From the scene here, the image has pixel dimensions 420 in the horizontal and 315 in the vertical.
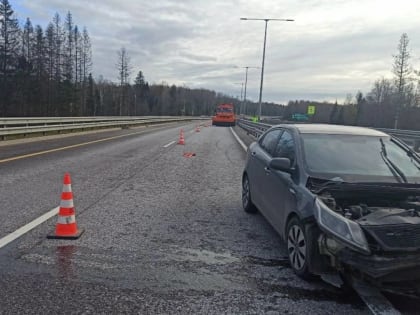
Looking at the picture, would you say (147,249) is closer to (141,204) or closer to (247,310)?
(247,310)

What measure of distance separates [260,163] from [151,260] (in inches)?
99.6

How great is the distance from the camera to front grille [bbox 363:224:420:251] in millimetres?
3492

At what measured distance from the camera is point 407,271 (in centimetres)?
350

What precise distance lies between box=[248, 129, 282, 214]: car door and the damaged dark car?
6 centimetres

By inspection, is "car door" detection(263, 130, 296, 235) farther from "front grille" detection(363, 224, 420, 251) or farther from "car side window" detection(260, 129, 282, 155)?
"front grille" detection(363, 224, 420, 251)

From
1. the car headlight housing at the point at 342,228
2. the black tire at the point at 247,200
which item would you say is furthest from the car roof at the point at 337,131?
the car headlight housing at the point at 342,228

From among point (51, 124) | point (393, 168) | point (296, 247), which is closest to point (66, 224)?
point (296, 247)

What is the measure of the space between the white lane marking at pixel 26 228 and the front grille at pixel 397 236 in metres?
4.07

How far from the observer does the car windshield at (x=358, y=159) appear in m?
4.68

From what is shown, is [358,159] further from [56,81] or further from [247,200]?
[56,81]

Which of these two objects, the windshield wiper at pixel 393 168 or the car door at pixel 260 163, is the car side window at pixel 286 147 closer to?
the car door at pixel 260 163

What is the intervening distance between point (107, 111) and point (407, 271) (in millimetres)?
108444

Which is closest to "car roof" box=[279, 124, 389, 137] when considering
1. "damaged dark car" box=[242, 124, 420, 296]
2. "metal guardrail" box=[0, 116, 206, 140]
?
"damaged dark car" box=[242, 124, 420, 296]

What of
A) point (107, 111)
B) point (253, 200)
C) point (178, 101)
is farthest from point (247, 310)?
point (178, 101)
